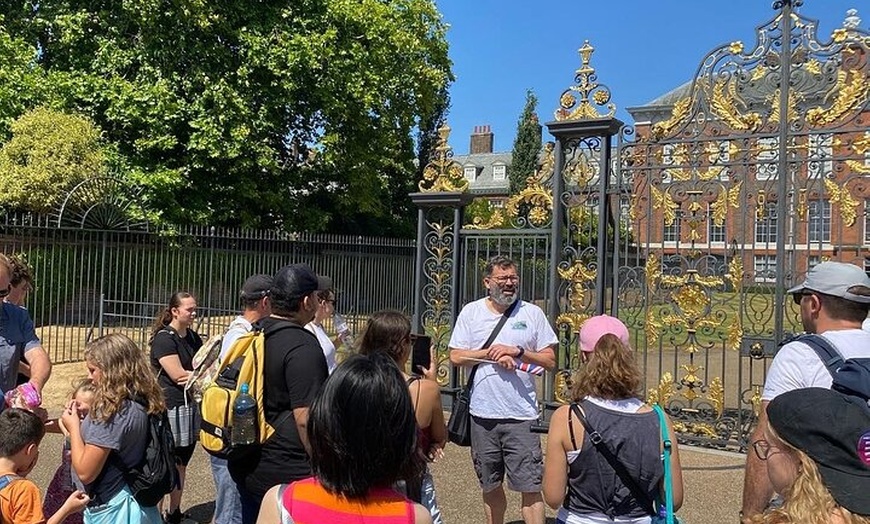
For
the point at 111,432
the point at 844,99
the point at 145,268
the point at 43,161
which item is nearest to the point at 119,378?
the point at 111,432

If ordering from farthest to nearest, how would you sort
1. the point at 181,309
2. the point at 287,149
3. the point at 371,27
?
the point at 287,149, the point at 371,27, the point at 181,309

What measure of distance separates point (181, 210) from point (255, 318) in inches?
556

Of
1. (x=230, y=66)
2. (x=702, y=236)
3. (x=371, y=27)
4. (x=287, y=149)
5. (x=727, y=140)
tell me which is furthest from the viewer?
(x=287, y=149)

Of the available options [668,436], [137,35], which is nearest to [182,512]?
[668,436]

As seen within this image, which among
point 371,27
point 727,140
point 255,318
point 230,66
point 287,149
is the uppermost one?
point 371,27

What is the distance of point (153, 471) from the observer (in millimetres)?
3320

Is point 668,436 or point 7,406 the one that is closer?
point 668,436

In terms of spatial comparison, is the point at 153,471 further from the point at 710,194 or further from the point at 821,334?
the point at 710,194

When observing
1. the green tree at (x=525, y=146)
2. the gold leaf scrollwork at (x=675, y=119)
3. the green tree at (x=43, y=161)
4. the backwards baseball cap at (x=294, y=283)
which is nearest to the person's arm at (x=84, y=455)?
the backwards baseball cap at (x=294, y=283)

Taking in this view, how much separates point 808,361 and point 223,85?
52.5 feet

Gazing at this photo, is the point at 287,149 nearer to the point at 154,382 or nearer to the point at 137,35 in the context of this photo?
the point at 137,35

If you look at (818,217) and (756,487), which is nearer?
(756,487)

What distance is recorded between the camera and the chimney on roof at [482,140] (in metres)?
62.7

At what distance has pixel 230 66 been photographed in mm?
17422
